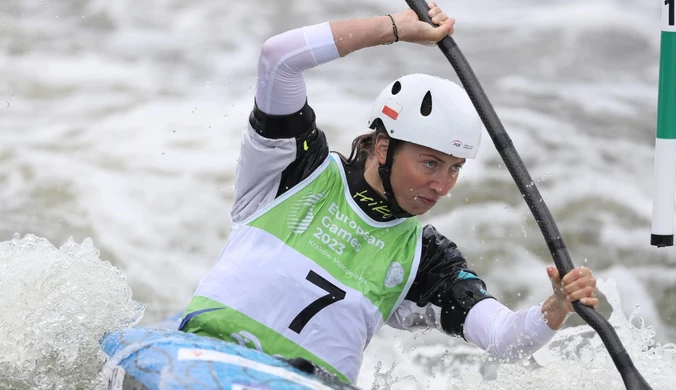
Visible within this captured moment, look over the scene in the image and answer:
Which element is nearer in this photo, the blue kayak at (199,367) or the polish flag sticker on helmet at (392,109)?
the blue kayak at (199,367)

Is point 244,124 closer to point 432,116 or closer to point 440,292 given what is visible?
point 440,292

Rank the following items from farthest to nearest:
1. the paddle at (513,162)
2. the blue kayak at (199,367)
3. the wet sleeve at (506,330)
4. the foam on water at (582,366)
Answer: the foam on water at (582,366) < the wet sleeve at (506,330) < the paddle at (513,162) < the blue kayak at (199,367)

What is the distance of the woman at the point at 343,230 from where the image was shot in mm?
2943

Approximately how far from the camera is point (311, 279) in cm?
308

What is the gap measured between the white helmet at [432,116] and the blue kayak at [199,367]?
0.82 meters

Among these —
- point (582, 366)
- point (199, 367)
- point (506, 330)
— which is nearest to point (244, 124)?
point (582, 366)

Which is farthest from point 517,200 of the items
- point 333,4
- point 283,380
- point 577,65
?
point 283,380

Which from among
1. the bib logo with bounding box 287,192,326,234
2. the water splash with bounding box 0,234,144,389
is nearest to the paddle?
the bib logo with bounding box 287,192,326,234

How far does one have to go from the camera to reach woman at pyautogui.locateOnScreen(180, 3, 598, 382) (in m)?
2.94

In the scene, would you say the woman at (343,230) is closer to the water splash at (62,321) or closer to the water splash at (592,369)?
the water splash at (62,321)

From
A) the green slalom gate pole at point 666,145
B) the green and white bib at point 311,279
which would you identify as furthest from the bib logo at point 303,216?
the green slalom gate pole at point 666,145

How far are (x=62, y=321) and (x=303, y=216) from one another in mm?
888

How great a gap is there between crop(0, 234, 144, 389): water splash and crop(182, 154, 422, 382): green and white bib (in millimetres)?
298

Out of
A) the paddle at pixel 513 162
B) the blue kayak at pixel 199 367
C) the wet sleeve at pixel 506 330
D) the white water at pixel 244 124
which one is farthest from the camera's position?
the white water at pixel 244 124
